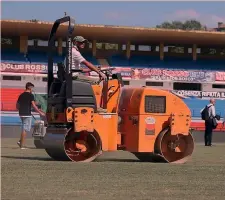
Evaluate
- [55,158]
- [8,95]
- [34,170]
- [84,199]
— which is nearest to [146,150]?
[55,158]

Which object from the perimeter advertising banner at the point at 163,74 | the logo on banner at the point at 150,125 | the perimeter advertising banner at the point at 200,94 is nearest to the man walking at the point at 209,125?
the perimeter advertising banner at the point at 200,94

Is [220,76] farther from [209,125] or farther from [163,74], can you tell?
[209,125]

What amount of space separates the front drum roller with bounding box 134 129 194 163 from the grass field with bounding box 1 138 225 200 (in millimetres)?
1464

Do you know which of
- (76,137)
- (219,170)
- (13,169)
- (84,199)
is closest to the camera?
(84,199)

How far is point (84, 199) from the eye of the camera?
8.00 metres

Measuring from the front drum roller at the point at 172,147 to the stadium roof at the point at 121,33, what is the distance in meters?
27.6

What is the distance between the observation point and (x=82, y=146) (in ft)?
42.9

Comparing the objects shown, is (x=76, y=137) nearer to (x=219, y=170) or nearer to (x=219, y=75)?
(x=219, y=170)

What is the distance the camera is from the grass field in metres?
8.36

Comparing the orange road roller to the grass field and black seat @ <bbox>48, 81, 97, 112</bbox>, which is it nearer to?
black seat @ <bbox>48, 81, 97, 112</bbox>

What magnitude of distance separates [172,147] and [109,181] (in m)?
4.23

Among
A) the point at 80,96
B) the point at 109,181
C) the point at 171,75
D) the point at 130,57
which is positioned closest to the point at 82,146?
the point at 80,96

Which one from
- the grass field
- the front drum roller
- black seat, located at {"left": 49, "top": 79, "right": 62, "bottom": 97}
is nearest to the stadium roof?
black seat, located at {"left": 49, "top": 79, "right": 62, "bottom": 97}

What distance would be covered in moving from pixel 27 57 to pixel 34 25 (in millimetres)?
2155
